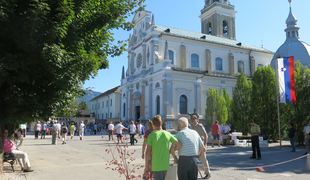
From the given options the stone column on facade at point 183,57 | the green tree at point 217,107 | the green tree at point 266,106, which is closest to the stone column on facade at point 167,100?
the stone column on facade at point 183,57

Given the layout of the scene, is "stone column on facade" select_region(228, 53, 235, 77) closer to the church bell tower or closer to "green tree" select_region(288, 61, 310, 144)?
the church bell tower

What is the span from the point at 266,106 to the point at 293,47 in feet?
90.1

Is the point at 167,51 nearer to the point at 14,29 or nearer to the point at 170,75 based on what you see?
the point at 170,75

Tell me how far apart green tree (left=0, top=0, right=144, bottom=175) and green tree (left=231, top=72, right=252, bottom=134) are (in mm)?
18421

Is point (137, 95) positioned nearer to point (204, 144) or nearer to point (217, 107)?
point (217, 107)

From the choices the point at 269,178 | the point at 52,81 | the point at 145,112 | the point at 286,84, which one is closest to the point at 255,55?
the point at 145,112

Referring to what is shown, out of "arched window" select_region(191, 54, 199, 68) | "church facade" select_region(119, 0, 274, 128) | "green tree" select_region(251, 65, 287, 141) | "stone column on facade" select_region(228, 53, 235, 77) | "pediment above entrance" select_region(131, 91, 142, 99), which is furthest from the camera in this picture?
"stone column on facade" select_region(228, 53, 235, 77)

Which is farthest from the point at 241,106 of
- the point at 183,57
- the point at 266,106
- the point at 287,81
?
the point at 183,57

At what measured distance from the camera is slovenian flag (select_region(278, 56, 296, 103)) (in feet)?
51.1

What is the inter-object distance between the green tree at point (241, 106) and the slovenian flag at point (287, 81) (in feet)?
21.5

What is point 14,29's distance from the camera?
5.56 meters

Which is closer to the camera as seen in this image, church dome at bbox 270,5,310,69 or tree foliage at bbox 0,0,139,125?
tree foliage at bbox 0,0,139,125

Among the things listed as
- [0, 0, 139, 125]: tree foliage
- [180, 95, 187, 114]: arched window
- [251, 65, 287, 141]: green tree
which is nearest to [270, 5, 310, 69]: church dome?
[180, 95, 187, 114]: arched window

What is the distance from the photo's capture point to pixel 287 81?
15.7 meters
